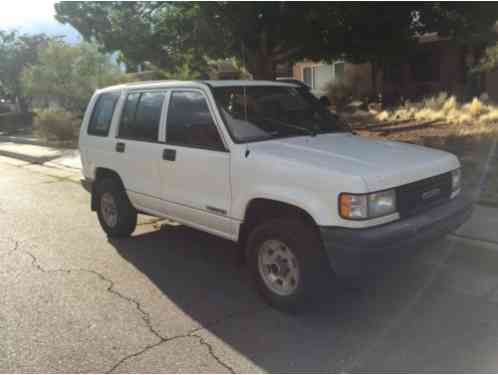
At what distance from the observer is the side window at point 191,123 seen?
15.1ft

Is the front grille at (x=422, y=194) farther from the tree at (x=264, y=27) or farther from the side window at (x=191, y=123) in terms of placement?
the tree at (x=264, y=27)

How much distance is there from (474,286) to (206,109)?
116 inches

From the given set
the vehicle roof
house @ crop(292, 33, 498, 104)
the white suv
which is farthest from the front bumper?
house @ crop(292, 33, 498, 104)

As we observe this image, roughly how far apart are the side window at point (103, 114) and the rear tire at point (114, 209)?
634 millimetres

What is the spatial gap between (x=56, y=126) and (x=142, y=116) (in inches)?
521

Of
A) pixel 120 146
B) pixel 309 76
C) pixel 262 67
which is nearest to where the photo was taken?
pixel 120 146

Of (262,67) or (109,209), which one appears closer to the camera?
(109,209)

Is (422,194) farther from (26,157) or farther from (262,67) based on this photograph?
(26,157)

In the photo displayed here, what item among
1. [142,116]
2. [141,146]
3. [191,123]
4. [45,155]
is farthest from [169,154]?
[45,155]

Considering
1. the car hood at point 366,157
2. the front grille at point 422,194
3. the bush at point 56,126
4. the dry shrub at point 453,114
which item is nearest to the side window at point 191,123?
the car hood at point 366,157

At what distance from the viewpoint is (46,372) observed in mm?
3365

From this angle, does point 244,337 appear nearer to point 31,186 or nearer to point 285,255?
point 285,255

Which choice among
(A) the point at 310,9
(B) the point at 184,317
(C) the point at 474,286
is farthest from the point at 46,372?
(A) the point at 310,9

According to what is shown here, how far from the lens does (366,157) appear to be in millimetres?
4059
